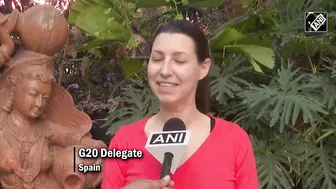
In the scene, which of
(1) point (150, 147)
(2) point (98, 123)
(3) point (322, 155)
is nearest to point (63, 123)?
(2) point (98, 123)

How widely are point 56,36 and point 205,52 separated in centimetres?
85

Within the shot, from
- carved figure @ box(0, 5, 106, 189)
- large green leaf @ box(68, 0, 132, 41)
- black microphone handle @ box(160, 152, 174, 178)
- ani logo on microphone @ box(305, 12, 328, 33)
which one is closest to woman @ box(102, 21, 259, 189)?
black microphone handle @ box(160, 152, 174, 178)

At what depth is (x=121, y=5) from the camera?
6.19 ft

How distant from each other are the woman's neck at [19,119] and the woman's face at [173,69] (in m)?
0.93

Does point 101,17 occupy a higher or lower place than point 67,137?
higher

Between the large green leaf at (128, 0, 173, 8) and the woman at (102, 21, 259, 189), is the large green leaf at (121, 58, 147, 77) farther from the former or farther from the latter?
the woman at (102, 21, 259, 189)

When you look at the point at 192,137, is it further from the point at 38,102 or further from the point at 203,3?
the point at 203,3

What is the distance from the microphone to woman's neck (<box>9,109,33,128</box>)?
3.29 ft

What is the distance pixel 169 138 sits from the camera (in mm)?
811

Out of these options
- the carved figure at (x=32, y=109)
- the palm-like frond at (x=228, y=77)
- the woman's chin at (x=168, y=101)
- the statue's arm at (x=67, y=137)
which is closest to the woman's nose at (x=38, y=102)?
the carved figure at (x=32, y=109)

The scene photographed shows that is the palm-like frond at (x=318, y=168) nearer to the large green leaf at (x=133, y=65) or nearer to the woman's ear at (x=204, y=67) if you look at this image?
the large green leaf at (x=133, y=65)

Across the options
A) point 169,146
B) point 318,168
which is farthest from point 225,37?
point 169,146

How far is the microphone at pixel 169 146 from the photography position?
31.0 inches

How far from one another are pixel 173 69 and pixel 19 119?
983 mm
